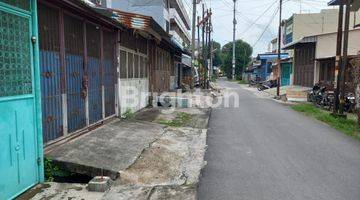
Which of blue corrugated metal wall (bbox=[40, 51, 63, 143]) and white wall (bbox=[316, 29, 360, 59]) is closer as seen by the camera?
→ blue corrugated metal wall (bbox=[40, 51, 63, 143])

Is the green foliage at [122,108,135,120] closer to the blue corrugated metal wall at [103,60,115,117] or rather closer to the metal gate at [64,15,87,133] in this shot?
the blue corrugated metal wall at [103,60,115,117]

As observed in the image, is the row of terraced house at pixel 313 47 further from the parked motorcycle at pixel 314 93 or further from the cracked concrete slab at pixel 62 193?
the cracked concrete slab at pixel 62 193

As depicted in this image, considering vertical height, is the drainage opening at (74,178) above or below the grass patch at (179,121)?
below

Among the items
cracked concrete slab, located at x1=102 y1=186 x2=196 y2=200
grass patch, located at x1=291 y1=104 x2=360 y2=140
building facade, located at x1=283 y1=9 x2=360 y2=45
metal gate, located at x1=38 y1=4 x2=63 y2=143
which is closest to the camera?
cracked concrete slab, located at x1=102 y1=186 x2=196 y2=200

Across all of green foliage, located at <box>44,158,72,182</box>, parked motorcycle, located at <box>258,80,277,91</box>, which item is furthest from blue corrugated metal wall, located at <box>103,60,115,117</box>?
parked motorcycle, located at <box>258,80,277,91</box>

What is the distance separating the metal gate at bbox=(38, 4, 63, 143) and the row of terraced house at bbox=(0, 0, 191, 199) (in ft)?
0.05

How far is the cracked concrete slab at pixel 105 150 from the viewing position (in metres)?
6.04

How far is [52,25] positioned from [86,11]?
1.19 metres

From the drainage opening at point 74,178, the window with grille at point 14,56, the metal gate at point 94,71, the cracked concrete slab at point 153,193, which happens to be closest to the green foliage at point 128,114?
the metal gate at point 94,71

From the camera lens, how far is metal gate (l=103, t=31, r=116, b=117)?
34.3 feet

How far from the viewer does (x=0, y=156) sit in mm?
4418

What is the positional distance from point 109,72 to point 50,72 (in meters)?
4.11

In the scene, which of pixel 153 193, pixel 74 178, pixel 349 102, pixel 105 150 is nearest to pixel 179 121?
pixel 105 150

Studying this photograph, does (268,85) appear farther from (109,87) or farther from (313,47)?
(109,87)
